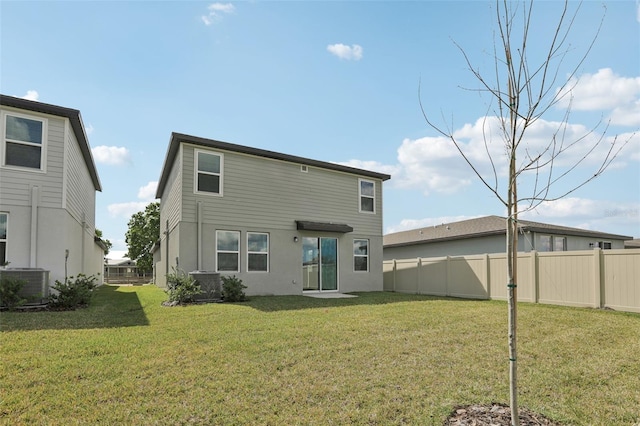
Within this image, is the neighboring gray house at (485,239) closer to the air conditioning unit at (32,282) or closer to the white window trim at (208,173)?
the white window trim at (208,173)

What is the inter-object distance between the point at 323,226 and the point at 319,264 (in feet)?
4.99

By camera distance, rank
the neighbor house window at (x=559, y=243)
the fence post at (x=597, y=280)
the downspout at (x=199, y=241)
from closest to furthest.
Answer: the fence post at (x=597, y=280)
the downspout at (x=199, y=241)
the neighbor house window at (x=559, y=243)

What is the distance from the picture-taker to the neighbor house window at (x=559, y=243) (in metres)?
17.7

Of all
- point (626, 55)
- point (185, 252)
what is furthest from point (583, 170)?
point (185, 252)

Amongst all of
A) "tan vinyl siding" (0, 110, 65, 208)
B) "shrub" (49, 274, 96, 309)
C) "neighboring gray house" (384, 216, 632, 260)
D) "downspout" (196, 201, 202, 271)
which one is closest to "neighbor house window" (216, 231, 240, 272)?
"downspout" (196, 201, 202, 271)

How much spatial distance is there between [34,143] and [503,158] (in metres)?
10.7

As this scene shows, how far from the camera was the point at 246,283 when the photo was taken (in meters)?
12.4

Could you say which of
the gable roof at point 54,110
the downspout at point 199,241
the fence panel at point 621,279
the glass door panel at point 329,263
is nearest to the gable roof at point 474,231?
the fence panel at point 621,279

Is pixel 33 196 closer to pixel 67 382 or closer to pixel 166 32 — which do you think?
pixel 166 32

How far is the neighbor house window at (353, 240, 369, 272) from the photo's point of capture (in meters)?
15.3

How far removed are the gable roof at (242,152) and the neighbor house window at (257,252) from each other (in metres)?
2.85

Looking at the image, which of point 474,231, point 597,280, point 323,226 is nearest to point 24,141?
point 323,226

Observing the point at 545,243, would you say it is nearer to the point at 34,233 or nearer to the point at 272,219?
the point at 272,219

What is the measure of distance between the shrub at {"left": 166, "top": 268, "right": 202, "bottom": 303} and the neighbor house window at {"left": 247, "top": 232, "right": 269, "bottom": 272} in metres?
2.41
